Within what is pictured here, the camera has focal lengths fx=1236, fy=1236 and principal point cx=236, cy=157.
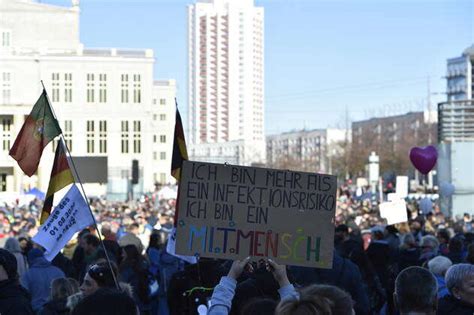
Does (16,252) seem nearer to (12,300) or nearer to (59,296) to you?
(59,296)

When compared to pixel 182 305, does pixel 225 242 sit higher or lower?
higher

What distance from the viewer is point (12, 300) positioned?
280 inches

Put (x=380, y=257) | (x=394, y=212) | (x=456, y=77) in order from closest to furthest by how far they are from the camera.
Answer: (x=380, y=257)
(x=394, y=212)
(x=456, y=77)

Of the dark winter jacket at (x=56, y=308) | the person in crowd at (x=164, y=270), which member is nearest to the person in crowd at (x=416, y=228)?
the person in crowd at (x=164, y=270)

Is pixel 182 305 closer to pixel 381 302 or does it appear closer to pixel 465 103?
pixel 381 302

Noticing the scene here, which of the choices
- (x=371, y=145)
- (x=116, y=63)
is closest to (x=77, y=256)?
(x=116, y=63)

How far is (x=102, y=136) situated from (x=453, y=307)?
252 feet

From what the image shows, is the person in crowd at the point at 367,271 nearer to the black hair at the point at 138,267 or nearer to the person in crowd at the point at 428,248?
the person in crowd at the point at 428,248

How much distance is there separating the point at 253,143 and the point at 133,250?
559 feet

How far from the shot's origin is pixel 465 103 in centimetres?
3756

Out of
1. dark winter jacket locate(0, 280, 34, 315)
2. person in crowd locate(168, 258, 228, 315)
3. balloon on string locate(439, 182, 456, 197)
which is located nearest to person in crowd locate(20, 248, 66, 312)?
person in crowd locate(168, 258, 228, 315)

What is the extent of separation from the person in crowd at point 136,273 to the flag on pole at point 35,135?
1.72m

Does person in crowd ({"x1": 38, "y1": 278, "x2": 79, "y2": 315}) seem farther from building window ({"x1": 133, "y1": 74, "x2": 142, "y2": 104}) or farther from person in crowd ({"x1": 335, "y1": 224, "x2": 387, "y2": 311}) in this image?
building window ({"x1": 133, "y1": 74, "x2": 142, "y2": 104})


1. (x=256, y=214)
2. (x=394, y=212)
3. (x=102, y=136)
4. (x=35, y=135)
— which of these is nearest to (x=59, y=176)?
(x=35, y=135)
